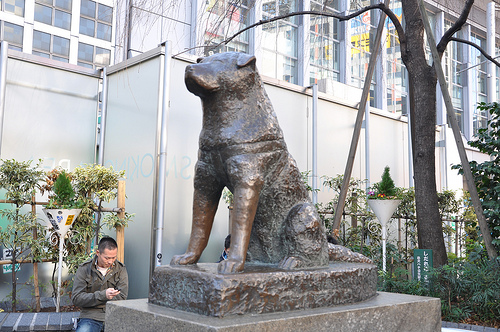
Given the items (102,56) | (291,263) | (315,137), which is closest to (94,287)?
(291,263)

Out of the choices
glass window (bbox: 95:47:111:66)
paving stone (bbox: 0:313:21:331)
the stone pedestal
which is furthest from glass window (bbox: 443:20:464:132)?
the stone pedestal

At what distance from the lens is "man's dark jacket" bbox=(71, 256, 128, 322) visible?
398cm

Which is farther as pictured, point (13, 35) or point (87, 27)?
point (87, 27)

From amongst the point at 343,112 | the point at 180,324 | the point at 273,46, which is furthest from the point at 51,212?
the point at 273,46

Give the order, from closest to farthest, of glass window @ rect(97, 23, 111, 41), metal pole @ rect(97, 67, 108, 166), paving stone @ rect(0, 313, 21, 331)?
paving stone @ rect(0, 313, 21, 331)
metal pole @ rect(97, 67, 108, 166)
glass window @ rect(97, 23, 111, 41)

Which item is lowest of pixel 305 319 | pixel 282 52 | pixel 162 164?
pixel 305 319

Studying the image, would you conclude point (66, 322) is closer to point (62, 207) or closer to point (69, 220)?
point (69, 220)

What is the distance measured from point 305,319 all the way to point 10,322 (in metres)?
3.92

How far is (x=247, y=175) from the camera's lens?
2.18m

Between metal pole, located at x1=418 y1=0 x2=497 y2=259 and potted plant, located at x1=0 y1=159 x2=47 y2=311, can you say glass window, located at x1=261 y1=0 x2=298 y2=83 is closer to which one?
metal pole, located at x1=418 y1=0 x2=497 y2=259

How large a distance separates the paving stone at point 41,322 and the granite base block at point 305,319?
2.85 m

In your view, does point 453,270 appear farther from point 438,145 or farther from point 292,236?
point 438,145

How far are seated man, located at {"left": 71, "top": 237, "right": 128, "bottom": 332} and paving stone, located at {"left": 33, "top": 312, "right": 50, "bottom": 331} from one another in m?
0.83

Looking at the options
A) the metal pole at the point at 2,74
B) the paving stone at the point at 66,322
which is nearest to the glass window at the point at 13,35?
the metal pole at the point at 2,74
